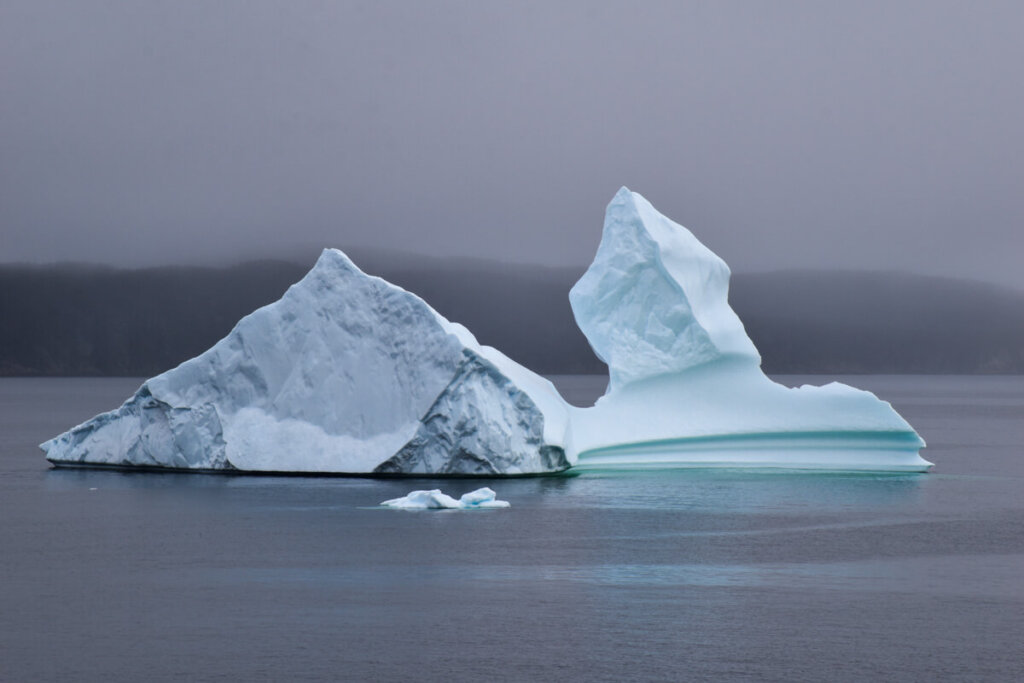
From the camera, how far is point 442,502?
20.2m

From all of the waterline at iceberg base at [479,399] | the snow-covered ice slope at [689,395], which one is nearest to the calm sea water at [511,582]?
the waterline at iceberg base at [479,399]

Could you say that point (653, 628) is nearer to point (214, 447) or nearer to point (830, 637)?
point (830, 637)

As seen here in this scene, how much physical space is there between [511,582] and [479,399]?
921cm

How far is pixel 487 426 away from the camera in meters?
23.6

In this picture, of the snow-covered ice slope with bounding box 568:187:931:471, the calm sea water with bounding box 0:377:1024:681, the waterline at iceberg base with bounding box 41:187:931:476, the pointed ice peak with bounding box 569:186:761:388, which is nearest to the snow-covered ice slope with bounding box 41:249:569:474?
the waterline at iceberg base with bounding box 41:187:931:476

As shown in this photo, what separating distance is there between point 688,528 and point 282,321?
9.81 meters

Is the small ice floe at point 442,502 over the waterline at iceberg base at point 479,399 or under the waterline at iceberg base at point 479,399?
under

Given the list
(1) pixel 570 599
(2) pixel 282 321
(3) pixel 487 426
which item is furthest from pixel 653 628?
(2) pixel 282 321

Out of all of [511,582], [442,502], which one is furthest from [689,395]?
[511,582]

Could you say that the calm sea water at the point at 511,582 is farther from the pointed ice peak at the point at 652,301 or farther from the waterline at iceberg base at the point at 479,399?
the pointed ice peak at the point at 652,301

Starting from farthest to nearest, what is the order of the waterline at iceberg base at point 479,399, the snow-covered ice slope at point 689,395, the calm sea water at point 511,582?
1. the snow-covered ice slope at point 689,395
2. the waterline at iceberg base at point 479,399
3. the calm sea water at point 511,582

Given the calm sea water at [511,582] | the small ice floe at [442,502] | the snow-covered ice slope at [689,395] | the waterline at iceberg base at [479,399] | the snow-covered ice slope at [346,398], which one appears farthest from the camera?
the snow-covered ice slope at [689,395]

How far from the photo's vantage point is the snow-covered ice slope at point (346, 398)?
2369cm

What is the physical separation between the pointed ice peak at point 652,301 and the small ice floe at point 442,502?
23.3 feet
